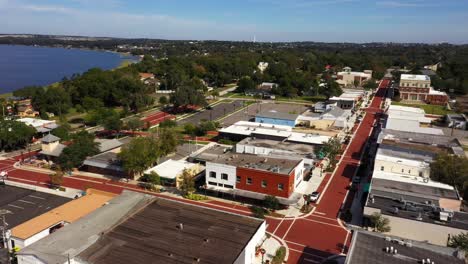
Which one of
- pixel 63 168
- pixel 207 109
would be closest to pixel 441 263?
pixel 63 168

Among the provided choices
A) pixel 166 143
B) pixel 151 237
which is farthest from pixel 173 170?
pixel 151 237

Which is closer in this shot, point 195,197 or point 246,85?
point 195,197

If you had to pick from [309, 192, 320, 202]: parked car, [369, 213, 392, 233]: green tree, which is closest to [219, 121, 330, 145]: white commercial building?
[309, 192, 320, 202]: parked car

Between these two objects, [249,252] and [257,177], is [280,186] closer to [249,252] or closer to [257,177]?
[257,177]

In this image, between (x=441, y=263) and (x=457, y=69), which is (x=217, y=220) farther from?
(x=457, y=69)

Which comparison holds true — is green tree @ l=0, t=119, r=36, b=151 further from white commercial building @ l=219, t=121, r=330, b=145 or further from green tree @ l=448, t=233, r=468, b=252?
green tree @ l=448, t=233, r=468, b=252
